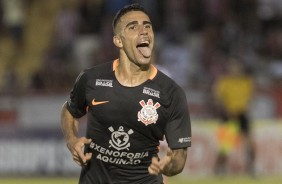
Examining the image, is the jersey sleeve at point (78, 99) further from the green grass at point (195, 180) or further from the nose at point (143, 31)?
the green grass at point (195, 180)

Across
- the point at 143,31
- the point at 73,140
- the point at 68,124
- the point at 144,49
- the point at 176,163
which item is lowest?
the point at 176,163

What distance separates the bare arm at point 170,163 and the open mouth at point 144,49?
737mm

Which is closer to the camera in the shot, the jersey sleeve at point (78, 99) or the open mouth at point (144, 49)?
the open mouth at point (144, 49)

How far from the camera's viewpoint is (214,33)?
60.3ft

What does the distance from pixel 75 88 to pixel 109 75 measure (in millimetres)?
297

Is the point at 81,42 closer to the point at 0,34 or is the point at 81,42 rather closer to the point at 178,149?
the point at 0,34

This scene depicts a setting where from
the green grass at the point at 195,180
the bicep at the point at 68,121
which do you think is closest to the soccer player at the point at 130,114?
the bicep at the point at 68,121

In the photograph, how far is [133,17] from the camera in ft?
22.9

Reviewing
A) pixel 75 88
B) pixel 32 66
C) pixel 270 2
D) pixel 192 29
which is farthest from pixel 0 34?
pixel 75 88

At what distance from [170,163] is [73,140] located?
33.0 inches

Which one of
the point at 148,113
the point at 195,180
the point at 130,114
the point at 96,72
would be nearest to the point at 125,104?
the point at 130,114

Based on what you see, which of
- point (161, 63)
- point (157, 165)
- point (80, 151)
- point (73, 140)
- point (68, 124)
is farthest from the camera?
point (161, 63)

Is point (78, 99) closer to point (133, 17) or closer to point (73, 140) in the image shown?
point (73, 140)

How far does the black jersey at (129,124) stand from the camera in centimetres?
691
